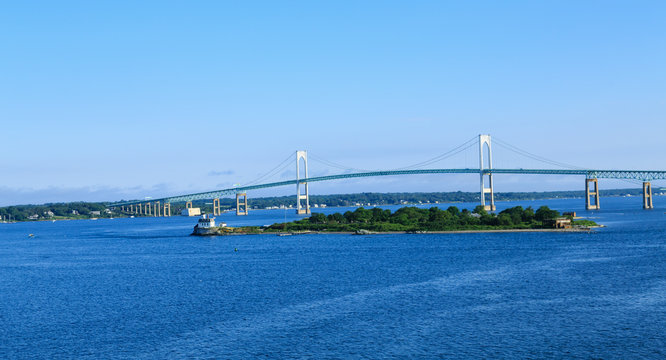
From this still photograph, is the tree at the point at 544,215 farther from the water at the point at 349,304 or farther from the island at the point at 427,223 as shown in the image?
the water at the point at 349,304

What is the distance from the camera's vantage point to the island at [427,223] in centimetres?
7144

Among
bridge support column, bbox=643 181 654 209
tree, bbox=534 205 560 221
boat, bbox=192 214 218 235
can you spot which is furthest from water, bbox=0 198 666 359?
bridge support column, bbox=643 181 654 209

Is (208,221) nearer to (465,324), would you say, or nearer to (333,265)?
(333,265)

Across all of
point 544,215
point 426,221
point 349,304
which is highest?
point 544,215

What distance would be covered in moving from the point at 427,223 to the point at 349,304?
163 ft

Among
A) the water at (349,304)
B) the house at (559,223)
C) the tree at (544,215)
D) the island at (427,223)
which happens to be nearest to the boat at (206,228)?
the island at (427,223)

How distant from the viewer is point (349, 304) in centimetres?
2828

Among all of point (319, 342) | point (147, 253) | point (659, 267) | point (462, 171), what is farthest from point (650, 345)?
point (462, 171)

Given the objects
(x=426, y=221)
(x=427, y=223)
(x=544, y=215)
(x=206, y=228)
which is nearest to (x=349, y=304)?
(x=427, y=223)

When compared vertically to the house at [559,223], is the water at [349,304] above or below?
below

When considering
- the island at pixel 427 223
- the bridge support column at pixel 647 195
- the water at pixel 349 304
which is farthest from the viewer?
the bridge support column at pixel 647 195

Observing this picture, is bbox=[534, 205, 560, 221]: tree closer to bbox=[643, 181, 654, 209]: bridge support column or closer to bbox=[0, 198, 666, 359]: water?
bbox=[0, 198, 666, 359]: water

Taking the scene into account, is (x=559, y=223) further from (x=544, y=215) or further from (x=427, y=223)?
(x=427, y=223)

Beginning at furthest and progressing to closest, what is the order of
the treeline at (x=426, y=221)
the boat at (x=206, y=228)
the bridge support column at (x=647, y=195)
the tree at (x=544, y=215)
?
1. the bridge support column at (x=647, y=195)
2. the boat at (x=206, y=228)
3. the tree at (x=544, y=215)
4. the treeline at (x=426, y=221)
